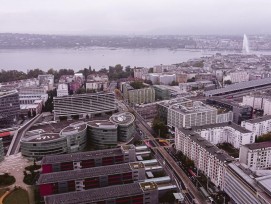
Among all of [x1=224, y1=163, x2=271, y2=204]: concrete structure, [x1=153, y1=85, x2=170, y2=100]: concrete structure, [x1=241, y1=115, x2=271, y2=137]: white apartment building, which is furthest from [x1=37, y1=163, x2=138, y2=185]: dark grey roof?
[x1=153, y1=85, x2=170, y2=100]: concrete structure

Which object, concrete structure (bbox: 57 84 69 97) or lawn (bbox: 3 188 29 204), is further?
concrete structure (bbox: 57 84 69 97)

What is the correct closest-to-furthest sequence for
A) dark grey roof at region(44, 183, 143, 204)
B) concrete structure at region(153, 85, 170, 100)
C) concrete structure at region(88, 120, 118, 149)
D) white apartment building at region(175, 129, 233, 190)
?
1. dark grey roof at region(44, 183, 143, 204)
2. white apartment building at region(175, 129, 233, 190)
3. concrete structure at region(88, 120, 118, 149)
4. concrete structure at region(153, 85, 170, 100)

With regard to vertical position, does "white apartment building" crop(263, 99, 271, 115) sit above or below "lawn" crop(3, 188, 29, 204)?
above

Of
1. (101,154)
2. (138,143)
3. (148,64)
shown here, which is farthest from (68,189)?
(148,64)

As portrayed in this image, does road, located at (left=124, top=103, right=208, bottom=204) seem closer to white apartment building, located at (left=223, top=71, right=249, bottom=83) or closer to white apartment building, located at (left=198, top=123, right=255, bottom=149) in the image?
white apartment building, located at (left=198, top=123, right=255, bottom=149)

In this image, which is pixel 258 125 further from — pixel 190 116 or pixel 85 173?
pixel 85 173
